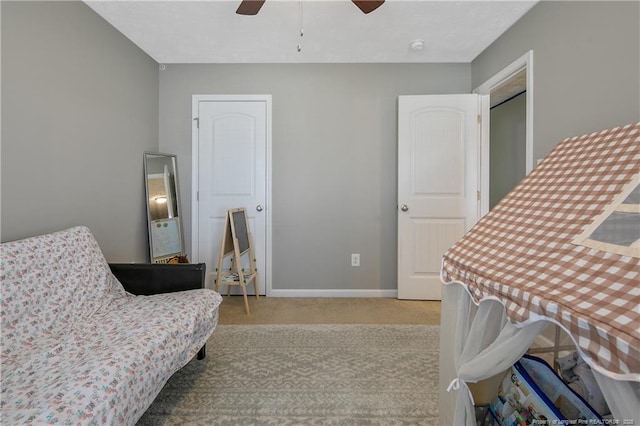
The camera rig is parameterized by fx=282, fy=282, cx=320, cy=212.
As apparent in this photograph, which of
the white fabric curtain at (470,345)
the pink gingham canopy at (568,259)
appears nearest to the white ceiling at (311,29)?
the pink gingham canopy at (568,259)

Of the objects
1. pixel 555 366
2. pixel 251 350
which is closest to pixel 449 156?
pixel 555 366

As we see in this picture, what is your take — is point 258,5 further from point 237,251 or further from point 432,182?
point 432,182

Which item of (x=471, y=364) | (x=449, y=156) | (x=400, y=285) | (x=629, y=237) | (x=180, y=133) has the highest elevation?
(x=180, y=133)

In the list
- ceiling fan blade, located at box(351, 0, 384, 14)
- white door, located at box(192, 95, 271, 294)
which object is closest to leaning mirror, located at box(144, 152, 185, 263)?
white door, located at box(192, 95, 271, 294)

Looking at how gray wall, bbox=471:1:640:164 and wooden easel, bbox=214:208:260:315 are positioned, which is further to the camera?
wooden easel, bbox=214:208:260:315

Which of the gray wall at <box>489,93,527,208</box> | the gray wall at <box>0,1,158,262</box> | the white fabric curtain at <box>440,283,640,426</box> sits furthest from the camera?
the gray wall at <box>489,93,527,208</box>

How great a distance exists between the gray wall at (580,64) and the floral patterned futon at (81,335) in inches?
98.3

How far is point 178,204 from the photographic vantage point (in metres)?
3.02

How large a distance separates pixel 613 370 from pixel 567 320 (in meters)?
0.11

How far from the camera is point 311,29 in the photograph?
2.38m

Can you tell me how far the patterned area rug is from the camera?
1408mm

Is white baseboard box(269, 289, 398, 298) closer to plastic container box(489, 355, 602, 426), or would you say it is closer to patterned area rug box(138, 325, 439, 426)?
patterned area rug box(138, 325, 439, 426)

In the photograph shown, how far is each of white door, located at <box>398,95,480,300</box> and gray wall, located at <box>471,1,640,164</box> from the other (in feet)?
2.29

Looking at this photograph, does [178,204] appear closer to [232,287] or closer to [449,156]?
[232,287]
